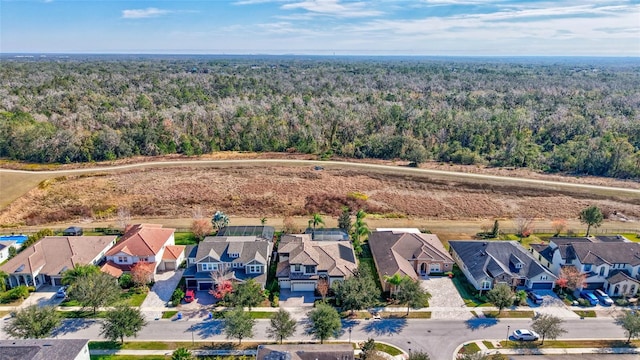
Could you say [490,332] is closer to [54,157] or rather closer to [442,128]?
[442,128]

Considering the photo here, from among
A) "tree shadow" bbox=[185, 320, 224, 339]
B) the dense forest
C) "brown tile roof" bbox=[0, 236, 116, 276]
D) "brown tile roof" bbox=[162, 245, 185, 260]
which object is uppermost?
the dense forest

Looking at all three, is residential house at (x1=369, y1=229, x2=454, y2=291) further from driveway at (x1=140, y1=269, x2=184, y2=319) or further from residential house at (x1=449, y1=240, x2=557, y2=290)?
driveway at (x1=140, y1=269, x2=184, y2=319)

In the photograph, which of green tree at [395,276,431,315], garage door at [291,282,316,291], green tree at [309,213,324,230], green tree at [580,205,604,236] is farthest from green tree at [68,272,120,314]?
green tree at [580,205,604,236]

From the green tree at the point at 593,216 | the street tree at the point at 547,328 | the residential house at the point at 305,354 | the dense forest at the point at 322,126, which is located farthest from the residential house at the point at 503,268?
the dense forest at the point at 322,126

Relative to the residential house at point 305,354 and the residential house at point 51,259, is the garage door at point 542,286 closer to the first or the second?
the residential house at point 305,354

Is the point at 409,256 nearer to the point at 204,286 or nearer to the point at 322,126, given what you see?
the point at 204,286

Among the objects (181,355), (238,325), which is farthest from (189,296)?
(181,355)

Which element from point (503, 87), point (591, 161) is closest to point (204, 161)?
point (591, 161)
